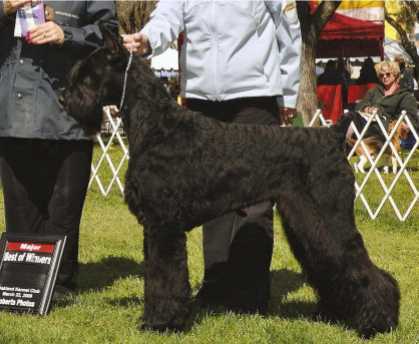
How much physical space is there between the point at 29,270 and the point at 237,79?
1.64 metres

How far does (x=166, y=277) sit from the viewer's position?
3.58 metres

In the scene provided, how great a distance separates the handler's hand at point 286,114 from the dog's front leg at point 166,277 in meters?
1.13

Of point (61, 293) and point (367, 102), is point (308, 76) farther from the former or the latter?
point (61, 293)

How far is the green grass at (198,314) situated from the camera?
3.71m

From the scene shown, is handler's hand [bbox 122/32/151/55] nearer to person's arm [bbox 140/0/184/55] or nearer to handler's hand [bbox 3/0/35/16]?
person's arm [bbox 140/0/184/55]

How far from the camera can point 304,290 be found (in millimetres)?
4848

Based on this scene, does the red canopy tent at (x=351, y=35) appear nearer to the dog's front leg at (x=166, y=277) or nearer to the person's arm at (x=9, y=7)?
the person's arm at (x=9, y=7)

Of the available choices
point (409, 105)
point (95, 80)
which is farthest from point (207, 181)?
point (409, 105)

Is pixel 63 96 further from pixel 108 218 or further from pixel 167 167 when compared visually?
pixel 108 218

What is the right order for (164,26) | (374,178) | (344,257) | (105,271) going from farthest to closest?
1. (374,178)
2. (105,271)
3. (164,26)
4. (344,257)

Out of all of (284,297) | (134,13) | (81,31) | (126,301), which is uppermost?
(81,31)

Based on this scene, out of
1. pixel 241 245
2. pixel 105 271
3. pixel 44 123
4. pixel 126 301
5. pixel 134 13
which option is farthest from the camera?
pixel 134 13

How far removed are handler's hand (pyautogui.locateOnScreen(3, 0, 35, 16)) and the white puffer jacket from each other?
68 cm

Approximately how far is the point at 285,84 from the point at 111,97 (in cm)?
117
